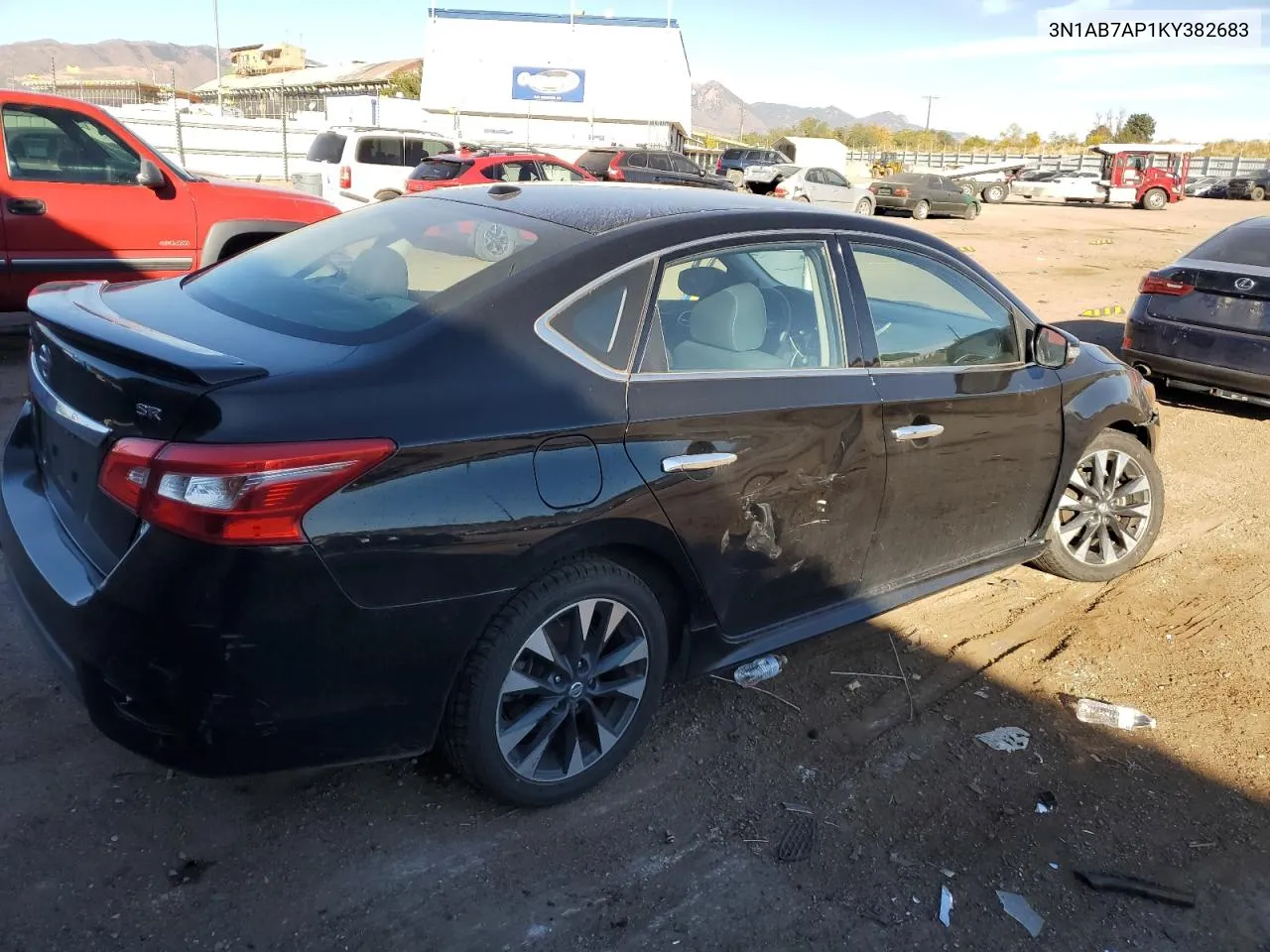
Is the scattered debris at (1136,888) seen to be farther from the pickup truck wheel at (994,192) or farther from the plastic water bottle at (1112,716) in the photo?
the pickup truck wheel at (994,192)

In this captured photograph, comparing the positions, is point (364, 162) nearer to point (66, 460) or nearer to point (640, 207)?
point (640, 207)

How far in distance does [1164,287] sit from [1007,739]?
567cm

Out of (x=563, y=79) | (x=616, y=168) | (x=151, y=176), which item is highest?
(x=563, y=79)

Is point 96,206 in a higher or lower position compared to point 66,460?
higher

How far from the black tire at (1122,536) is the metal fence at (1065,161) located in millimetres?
Result: 52359

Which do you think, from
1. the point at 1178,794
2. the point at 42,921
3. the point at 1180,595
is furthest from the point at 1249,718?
the point at 42,921

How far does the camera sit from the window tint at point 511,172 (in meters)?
18.0

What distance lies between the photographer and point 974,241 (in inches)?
883

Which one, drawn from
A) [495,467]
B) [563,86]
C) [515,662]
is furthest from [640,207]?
[563,86]

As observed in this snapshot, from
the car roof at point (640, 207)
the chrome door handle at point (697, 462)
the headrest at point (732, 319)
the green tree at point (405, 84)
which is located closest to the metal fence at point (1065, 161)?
the green tree at point (405, 84)

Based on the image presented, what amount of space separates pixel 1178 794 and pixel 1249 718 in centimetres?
68

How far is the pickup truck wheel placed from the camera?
40.8 m

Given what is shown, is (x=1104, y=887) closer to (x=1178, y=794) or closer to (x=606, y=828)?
(x=1178, y=794)

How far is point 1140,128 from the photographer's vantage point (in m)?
78.2
